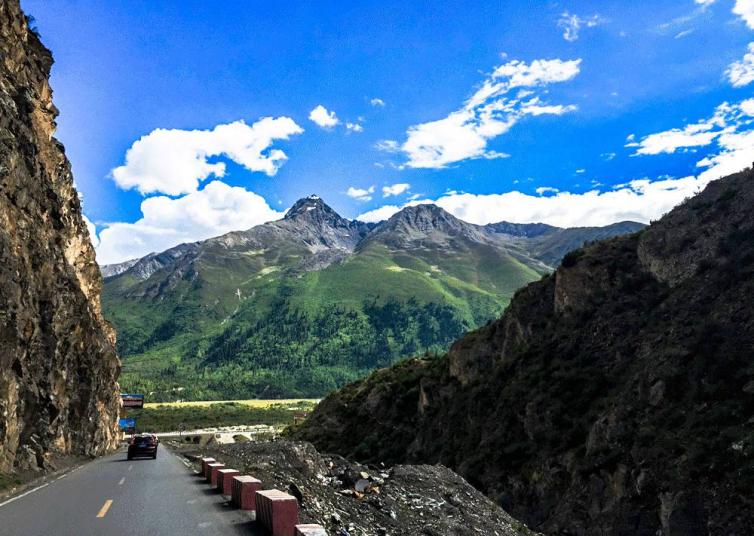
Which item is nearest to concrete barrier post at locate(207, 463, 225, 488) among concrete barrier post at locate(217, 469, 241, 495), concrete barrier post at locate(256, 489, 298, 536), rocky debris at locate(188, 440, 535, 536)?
concrete barrier post at locate(217, 469, 241, 495)

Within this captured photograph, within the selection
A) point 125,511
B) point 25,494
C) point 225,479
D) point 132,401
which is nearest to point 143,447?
point 25,494

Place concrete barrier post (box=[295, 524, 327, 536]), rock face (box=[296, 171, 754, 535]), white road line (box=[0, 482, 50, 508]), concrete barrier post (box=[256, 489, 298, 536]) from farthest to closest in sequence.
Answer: rock face (box=[296, 171, 754, 535])
white road line (box=[0, 482, 50, 508])
concrete barrier post (box=[256, 489, 298, 536])
concrete barrier post (box=[295, 524, 327, 536])

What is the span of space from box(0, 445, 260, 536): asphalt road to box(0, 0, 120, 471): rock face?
759 centimetres

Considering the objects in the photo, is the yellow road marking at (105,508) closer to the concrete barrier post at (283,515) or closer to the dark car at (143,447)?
the concrete barrier post at (283,515)

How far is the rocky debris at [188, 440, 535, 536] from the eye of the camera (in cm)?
1447

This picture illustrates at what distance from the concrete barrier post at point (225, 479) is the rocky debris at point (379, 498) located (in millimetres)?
1095

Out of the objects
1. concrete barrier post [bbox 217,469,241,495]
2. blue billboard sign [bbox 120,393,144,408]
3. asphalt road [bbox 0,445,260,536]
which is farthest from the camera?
blue billboard sign [bbox 120,393,144,408]

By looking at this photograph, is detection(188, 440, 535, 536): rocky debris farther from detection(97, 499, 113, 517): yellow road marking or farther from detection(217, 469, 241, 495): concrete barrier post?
detection(97, 499, 113, 517): yellow road marking

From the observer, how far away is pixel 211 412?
193 meters

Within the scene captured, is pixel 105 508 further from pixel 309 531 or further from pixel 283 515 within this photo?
pixel 309 531

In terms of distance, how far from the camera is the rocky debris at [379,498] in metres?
14.5

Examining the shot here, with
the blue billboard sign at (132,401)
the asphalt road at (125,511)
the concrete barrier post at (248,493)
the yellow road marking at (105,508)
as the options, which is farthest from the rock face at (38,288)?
the blue billboard sign at (132,401)

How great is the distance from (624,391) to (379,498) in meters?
22.0

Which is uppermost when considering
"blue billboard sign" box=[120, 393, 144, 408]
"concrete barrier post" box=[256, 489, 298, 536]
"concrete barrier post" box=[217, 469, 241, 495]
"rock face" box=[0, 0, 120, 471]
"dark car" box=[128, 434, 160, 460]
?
→ "rock face" box=[0, 0, 120, 471]
